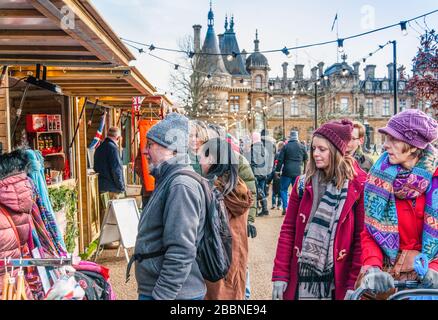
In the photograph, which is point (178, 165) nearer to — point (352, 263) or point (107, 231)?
point (352, 263)

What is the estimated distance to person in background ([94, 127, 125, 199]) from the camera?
7.39 m

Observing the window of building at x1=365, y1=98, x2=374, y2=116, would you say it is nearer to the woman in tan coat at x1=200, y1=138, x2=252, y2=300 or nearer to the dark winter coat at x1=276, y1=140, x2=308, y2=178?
the dark winter coat at x1=276, y1=140, x2=308, y2=178

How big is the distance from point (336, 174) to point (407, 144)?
0.47 metres

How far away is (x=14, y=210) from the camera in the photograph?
276cm

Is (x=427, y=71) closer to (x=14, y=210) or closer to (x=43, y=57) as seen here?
(x=43, y=57)

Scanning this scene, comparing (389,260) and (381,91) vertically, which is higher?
(381,91)

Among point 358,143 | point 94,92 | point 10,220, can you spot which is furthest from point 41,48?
point 94,92

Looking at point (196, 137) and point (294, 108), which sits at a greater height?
point (294, 108)

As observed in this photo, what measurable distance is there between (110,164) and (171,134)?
5.25 metres

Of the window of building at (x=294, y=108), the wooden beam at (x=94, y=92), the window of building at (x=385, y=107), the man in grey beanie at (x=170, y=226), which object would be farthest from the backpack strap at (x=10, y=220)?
the window of building at (x=385, y=107)

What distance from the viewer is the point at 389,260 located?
2.37 m

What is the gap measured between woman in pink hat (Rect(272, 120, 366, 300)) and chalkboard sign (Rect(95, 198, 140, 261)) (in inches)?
142

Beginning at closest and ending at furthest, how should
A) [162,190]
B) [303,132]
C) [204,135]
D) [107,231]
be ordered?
[162,190] → [204,135] → [107,231] → [303,132]

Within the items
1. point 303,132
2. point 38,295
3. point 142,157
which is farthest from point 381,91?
point 38,295
